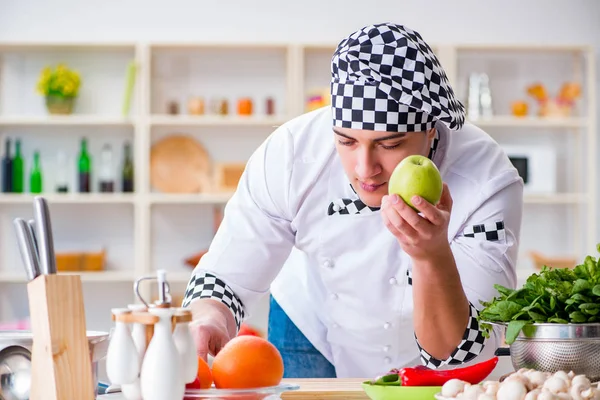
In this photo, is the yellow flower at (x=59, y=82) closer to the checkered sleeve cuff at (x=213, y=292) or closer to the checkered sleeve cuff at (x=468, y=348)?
the checkered sleeve cuff at (x=213, y=292)

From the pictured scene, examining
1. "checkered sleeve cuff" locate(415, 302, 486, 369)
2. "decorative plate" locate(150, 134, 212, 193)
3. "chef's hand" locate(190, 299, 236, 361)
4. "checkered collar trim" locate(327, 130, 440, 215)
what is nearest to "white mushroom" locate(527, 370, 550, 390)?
"checkered sleeve cuff" locate(415, 302, 486, 369)

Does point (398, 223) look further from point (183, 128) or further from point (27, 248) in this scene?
point (183, 128)

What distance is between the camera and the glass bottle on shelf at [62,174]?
4969mm

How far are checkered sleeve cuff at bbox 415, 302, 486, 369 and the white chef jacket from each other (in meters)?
0.18

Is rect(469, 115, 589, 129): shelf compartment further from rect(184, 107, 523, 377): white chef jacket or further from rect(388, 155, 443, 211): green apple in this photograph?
rect(388, 155, 443, 211): green apple

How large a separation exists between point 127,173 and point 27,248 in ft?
13.1

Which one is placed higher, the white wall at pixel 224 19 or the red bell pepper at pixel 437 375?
the white wall at pixel 224 19

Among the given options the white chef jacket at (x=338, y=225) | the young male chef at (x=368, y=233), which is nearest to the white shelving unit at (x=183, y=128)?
the young male chef at (x=368, y=233)

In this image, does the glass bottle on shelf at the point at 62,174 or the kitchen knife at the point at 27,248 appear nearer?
the kitchen knife at the point at 27,248

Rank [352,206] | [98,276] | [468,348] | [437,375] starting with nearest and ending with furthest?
[437,375], [468,348], [352,206], [98,276]

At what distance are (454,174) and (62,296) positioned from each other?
1055 mm

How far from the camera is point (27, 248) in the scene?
41.4 inches

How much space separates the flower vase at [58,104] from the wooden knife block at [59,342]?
4.03 m

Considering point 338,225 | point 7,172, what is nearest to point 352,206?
point 338,225
